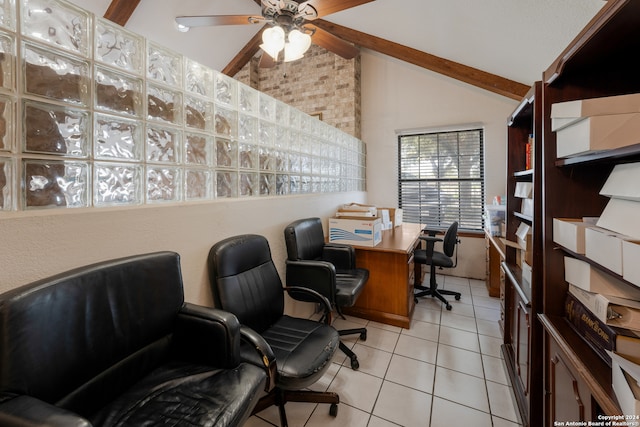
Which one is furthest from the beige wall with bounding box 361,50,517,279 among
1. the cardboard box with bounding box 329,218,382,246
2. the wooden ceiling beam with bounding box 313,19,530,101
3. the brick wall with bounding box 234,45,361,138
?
the cardboard box with bounding box 329,218,382,246

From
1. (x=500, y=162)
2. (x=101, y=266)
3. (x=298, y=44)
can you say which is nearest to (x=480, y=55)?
(x=500, y=162)

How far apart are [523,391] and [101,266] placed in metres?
2.21

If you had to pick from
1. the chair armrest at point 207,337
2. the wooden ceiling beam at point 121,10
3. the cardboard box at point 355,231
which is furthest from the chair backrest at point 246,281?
the wooden ceiling beam at point 121,10

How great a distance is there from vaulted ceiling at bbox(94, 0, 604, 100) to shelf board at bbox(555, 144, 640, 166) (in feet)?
4.34

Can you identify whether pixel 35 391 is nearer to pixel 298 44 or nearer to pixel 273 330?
pixel 273 330

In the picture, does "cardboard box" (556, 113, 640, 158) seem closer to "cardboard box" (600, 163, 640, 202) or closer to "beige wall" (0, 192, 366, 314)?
"cardboard box" (600, 163, 640, 202)

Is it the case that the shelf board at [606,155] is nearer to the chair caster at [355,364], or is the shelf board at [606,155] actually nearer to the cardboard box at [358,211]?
the chair caster at [355,364]

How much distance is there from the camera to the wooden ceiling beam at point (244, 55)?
4348mm

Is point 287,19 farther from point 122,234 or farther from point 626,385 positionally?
point 626,385

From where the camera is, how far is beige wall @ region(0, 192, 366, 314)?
0.93 meters

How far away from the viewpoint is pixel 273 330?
5.41ft

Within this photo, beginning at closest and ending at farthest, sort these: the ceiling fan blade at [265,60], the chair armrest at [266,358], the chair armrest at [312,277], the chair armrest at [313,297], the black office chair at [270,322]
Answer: the chair armrest at [266,358] < the black office chair at [270,322] < the chair armrest at [313,297] < the chair armrest at [312,277] < the ceiling fan blade at [265,60]

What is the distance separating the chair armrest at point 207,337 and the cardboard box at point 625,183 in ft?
4.91

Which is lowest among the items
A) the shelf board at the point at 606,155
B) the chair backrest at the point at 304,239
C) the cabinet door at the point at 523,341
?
the cabinet door at the point at 523,341
